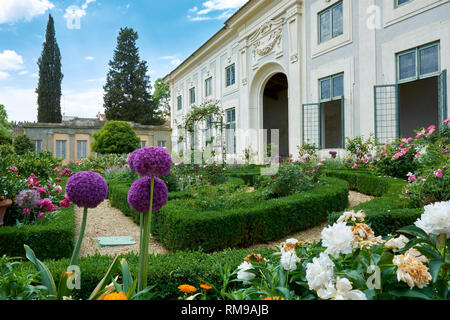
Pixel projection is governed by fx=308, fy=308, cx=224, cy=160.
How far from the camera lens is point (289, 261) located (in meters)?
1.62

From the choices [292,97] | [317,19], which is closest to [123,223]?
[292,97]

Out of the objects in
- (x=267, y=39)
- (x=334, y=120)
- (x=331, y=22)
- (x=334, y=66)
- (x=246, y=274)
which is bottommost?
(x=246, y=274)

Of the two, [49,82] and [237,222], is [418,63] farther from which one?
[49,82]

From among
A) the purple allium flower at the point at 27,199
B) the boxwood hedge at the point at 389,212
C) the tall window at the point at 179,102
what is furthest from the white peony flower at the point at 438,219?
the tall window at the point at 179,102

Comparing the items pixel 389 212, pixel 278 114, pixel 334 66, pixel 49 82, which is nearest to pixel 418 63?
pixel 334 66

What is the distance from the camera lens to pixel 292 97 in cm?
1284

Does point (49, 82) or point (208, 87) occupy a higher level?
point (49, 82)

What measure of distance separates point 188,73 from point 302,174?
1930cm

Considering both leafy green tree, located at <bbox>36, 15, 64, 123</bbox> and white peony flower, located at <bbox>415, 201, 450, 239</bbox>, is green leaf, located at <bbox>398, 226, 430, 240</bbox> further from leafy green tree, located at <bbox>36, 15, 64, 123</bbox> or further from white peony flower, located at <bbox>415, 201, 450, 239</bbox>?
leafy green tree, located at <bbox>36, 15, 64, 123</bbox>

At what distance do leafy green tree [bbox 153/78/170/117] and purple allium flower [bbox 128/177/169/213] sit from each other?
117 feet

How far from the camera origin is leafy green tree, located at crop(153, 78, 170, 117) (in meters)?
36.2

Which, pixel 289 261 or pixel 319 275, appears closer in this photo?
pixel 319 275

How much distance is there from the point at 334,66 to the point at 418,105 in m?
4.68
